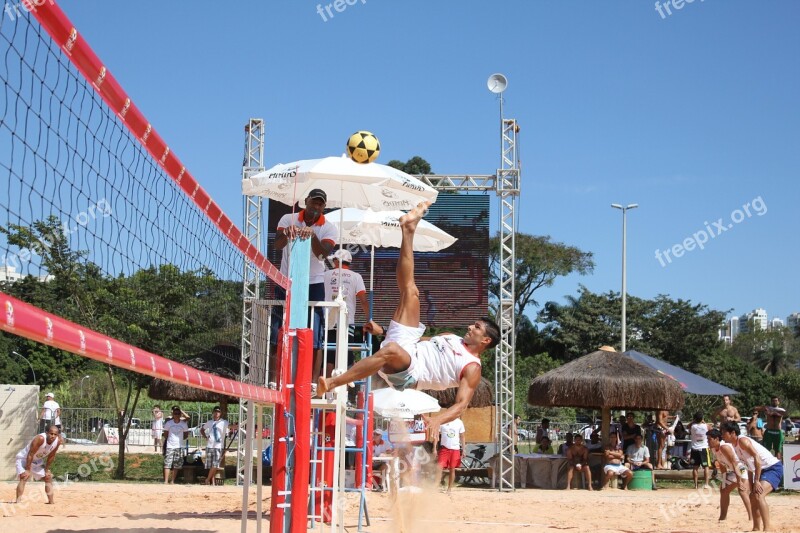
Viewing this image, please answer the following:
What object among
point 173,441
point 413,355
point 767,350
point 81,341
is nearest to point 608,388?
point 173,441

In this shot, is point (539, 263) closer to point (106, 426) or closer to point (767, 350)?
point (106, 426)

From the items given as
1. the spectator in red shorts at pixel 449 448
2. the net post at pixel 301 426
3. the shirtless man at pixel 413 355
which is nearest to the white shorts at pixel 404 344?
the shirtless man at pixel 413 355

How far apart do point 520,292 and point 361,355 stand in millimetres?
35993

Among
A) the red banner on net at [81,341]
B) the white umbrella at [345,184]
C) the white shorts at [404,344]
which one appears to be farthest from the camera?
the white umbrella at [345,184]

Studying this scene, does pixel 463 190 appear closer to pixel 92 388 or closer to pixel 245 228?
pixel 245 228

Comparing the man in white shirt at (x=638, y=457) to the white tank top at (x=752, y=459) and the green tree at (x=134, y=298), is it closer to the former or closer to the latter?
the white tank top at (x=752, y=459)

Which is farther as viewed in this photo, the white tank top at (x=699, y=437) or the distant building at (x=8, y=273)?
the white tank top at (x=699, y=437)

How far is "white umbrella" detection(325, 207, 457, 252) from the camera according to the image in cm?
1230

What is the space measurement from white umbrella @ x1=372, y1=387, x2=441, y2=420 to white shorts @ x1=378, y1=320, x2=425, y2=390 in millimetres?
5554

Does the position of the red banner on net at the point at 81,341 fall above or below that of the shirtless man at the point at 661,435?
above

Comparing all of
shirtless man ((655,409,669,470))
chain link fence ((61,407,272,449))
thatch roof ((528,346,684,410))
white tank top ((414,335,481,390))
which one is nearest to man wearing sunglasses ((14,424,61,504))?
white tank top ((414,335,481,390))

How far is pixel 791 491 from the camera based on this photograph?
16359 millimetres

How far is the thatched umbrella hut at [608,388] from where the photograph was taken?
1664cm

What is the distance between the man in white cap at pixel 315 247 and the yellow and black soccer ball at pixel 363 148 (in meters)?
1.77
